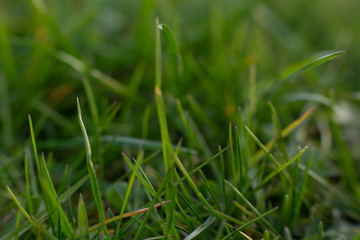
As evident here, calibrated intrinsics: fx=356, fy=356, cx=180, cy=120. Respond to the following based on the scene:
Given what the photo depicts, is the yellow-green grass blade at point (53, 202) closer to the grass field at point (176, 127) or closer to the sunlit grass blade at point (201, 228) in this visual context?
the grass field at point (176, 127)

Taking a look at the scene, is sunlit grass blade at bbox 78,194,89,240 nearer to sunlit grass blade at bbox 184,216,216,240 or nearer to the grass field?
the grass field

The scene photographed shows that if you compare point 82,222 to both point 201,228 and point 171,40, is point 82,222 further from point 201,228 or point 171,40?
point 171,40

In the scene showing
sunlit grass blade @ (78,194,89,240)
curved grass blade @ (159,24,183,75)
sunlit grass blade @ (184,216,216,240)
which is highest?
curved grass blade @ (159,24,183,75)

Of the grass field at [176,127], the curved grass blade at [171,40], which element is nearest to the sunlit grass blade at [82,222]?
the grass field at [176,127]

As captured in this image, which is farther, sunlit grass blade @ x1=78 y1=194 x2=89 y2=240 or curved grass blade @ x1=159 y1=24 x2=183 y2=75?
curved grass blade @ x1=159 y1=24 x2=183 y2=75

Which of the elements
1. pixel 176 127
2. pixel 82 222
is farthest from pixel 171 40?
pixel 82 222

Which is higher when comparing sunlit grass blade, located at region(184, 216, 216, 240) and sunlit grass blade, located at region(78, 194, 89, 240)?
sunlit grass blade, located at region(78, 194, 89, 240)

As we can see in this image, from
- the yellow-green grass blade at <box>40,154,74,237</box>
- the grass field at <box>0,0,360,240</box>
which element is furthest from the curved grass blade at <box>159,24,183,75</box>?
the yellow-green grass blade at <box>40,154,74,237</box>

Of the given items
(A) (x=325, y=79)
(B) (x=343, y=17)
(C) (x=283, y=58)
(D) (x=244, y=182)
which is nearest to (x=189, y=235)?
(D) (x=244, y=182)

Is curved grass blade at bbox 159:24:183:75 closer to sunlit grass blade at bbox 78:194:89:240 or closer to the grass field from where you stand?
the grass field
